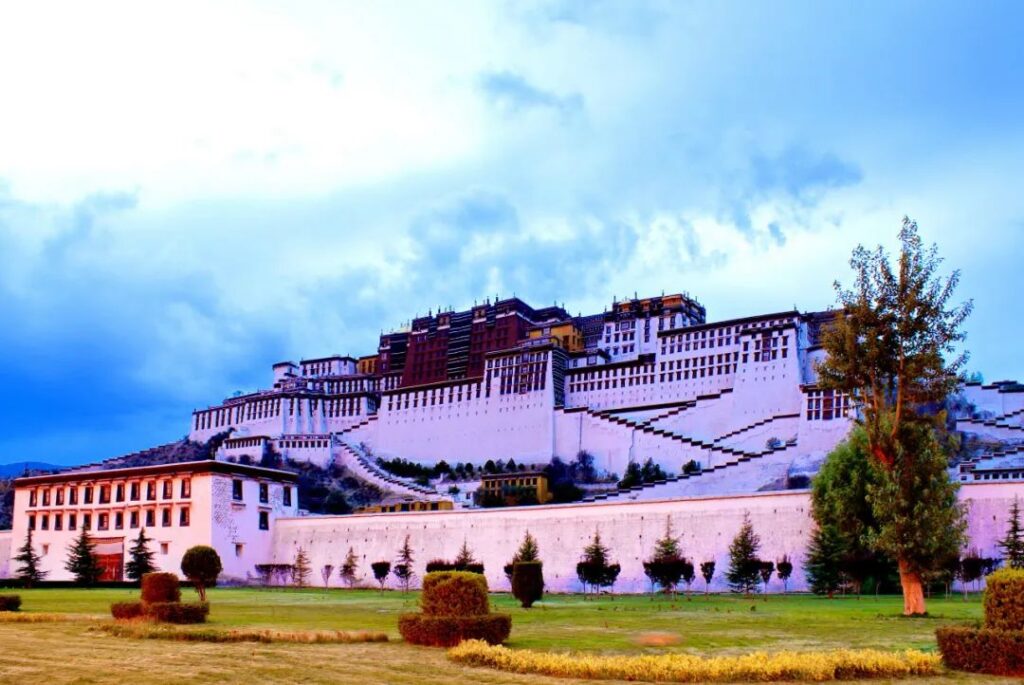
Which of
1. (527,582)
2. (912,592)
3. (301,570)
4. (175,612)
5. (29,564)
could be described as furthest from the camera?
(301,570)

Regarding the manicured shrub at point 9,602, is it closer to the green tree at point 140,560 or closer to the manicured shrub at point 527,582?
the manicured shrub at point 527,582

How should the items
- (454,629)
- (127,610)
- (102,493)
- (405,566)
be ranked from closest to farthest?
(454,629), (127,610), (405,566), (102,493)

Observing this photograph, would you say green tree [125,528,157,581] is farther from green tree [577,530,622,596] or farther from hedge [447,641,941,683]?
hedge [447,641,941,683]

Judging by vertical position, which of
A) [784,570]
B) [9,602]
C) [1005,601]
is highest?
[1005,601]

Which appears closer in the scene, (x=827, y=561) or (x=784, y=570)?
(x=827, y=561)

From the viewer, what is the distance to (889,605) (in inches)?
1049

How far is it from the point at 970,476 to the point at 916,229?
114 feet

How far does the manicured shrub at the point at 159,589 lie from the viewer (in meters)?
19.5

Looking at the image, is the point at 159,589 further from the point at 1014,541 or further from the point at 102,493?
the point at 102,493

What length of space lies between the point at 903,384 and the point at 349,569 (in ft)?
107

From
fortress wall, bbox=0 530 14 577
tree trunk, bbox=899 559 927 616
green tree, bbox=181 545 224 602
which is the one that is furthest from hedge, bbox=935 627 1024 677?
fortress wall, bbox=0 530 14 577

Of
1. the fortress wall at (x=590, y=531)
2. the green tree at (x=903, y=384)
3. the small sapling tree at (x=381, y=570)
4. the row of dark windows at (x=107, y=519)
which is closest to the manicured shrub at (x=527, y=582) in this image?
the green tree at (x=903, y=384)

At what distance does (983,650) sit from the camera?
39.3ft

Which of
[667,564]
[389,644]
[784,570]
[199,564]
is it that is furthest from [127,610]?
[784,570]
